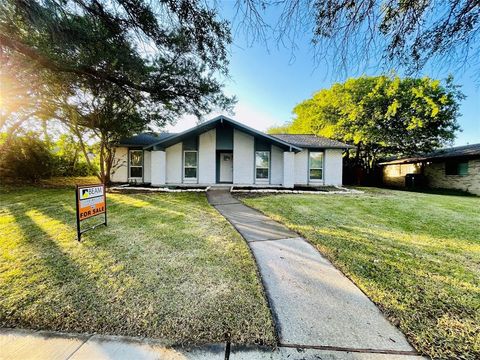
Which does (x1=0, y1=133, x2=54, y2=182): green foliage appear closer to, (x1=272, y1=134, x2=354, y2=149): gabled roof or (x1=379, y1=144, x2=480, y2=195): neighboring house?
(x1=272, y1=134, x2=354, y2=149): gabled roof

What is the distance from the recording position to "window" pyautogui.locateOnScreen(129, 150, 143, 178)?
48.3 ft

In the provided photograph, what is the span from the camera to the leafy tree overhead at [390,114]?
1561 cm

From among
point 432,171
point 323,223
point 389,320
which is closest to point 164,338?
point 389,320

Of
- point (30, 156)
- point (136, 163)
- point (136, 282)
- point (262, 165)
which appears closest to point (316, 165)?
point (262, 165)

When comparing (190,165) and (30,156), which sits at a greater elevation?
(30,156)

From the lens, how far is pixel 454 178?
15.9 metres

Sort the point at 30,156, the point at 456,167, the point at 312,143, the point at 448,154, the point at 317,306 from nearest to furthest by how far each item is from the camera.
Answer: the point at 317,306
the point at 30,156
the point at 312,143
the point at 456,167
the point at 448,154

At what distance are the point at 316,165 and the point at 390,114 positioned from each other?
769cm

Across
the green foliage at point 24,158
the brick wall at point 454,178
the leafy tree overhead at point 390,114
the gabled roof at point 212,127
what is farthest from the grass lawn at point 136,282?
the brick wall at point 454,178

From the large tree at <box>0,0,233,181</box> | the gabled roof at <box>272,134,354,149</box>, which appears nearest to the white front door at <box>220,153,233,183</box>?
the gabled roof at <box>272,134,354,149</box>

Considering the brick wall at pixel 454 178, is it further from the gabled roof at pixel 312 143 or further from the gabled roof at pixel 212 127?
the gabled roof at pixel 212 127

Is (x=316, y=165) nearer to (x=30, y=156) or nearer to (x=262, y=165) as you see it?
(x=262, y=165)

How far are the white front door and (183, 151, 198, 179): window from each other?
5.85 feet

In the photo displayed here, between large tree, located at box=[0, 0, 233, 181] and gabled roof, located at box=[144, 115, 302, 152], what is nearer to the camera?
large tree, located at box=[0, 0, 233, 181]
